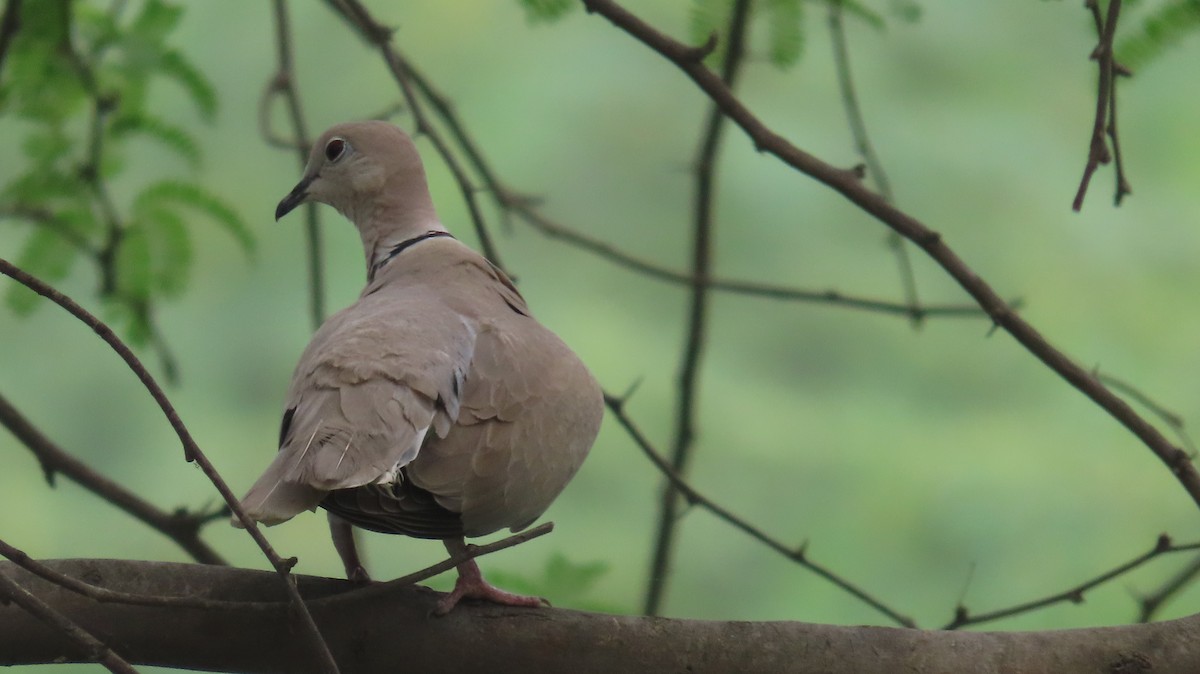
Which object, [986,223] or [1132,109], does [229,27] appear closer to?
[986,223]

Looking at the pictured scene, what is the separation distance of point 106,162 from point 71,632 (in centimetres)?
206

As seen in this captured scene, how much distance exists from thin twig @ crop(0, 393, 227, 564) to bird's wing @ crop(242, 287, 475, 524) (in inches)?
30.1

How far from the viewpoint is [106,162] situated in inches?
135

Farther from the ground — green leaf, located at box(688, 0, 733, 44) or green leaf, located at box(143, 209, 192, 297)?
green leaf, located at box(688, 0, 733, 44)

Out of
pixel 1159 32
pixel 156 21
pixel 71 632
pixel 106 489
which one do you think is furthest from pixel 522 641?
pixel 156 21

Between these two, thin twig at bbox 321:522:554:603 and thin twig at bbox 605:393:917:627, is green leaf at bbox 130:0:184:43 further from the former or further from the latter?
thin twig at bbox 321:522:554:603

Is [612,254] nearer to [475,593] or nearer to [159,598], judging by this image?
[475,593]

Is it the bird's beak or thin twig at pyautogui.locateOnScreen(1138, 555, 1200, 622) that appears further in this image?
the bird's beak

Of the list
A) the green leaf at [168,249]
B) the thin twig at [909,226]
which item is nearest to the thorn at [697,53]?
the thin twig at [909,226]

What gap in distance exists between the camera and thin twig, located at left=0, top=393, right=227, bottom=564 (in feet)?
9.01

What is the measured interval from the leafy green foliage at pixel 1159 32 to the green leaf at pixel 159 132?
2.10 metres

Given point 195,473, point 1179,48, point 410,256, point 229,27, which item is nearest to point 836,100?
point 229,27

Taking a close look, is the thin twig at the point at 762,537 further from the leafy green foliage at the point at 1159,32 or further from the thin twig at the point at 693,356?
the leafy green foliage at the point at 1159,32

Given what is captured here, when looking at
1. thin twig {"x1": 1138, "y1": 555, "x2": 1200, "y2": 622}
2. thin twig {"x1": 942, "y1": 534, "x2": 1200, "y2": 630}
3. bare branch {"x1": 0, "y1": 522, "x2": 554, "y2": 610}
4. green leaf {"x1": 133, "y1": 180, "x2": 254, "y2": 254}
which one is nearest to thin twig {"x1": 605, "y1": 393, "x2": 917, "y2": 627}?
thin twig {"x1": 942, "y1": 534, "x2": 1200, "y2": 630}
